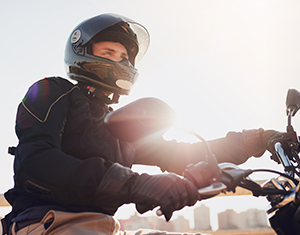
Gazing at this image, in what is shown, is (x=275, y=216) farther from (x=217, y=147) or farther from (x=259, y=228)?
(x=259, y=228)

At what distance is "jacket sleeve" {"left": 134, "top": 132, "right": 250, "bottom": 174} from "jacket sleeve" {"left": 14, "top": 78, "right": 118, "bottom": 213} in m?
0.88

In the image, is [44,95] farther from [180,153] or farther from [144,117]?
[180,153]

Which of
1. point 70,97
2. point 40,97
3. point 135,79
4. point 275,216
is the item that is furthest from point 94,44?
point 275,216

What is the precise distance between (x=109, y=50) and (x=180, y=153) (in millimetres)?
1045

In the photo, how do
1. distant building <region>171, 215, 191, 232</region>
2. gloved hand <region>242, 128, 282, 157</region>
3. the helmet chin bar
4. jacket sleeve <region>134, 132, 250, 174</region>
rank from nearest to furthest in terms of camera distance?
gloved hand <region>242, 128, 282, 157</region>, the helmet chin bar, jacket sleeve <region>134, 132, 250, 174</region>, distant building <region>171, 215, 191, 232</region>

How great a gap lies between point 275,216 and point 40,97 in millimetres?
1386

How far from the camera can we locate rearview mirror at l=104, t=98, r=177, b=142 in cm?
108

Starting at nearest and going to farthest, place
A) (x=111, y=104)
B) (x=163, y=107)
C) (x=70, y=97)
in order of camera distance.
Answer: (x=163, y=107), (x=70, y=97), (x=111, y=104)

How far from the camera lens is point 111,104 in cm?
264

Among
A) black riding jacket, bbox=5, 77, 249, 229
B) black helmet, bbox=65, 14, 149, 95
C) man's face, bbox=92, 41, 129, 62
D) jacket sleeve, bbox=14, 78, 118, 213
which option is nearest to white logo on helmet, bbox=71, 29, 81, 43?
black helmet, bbox=65, 14, 149, 95

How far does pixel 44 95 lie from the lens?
1.90 metres

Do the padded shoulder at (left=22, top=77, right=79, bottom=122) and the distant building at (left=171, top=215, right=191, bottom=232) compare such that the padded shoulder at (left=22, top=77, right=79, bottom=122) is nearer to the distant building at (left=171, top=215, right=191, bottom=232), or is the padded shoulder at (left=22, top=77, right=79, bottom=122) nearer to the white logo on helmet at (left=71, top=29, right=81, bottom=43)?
the white logo on helmet at (left=71, top=29, right=81, bottom=43)

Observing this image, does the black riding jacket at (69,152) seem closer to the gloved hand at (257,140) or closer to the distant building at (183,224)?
the gloved hand at (257,140)

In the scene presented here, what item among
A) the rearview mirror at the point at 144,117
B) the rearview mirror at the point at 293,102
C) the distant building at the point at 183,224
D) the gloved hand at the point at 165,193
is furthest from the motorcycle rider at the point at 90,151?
the distant building at the point at 183,224
